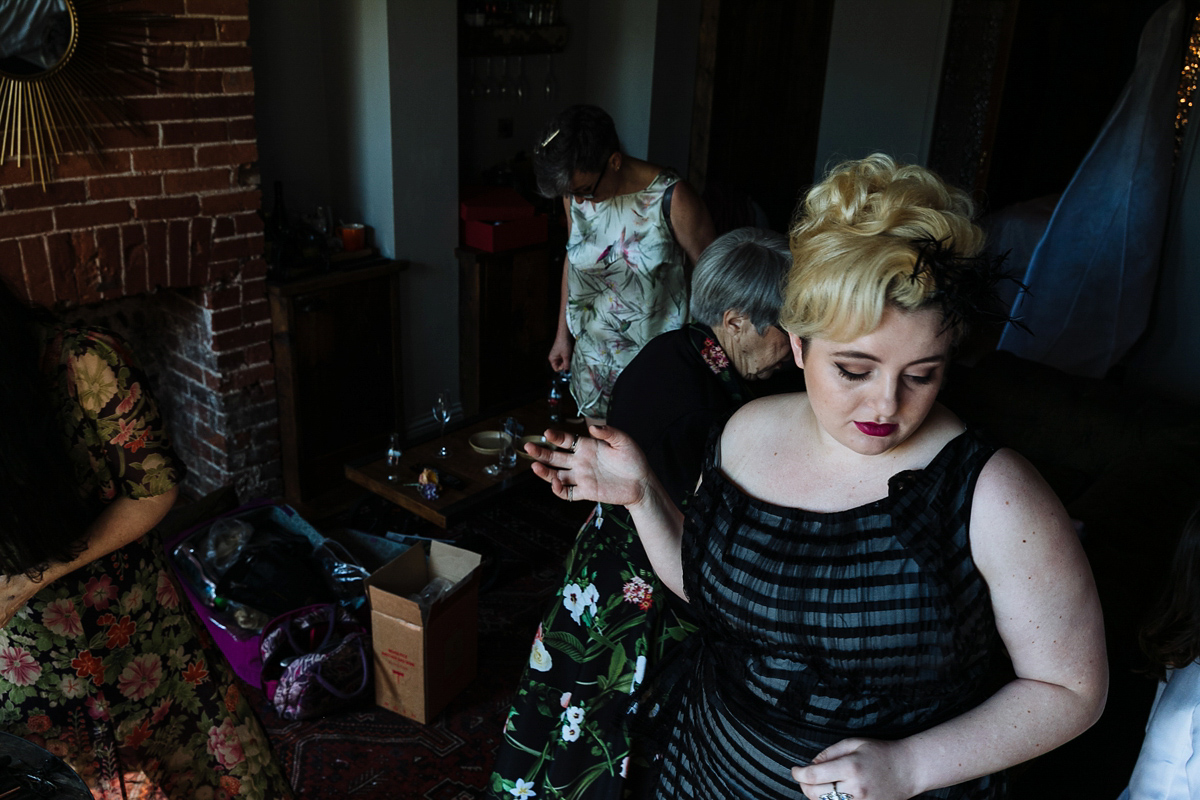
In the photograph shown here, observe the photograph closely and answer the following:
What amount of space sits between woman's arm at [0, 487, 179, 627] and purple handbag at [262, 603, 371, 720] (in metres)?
1.12

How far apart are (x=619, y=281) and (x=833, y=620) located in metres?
1.83

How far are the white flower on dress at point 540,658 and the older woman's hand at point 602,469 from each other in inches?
23.6

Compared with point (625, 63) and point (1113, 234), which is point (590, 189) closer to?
point (1113, 234)

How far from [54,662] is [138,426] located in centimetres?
39

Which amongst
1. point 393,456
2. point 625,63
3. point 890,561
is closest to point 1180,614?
point 890,561

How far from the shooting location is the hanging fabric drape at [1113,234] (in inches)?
135

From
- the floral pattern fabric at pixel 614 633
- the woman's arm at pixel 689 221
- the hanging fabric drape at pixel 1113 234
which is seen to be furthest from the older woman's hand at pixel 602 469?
the hanging fabric drape at pixel 1113 234

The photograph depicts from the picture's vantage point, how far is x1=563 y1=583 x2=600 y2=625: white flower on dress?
5.76 ft

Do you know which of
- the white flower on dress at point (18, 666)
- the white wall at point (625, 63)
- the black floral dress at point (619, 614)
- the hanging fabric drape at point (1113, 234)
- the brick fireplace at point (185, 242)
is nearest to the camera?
the white flower on dress at point (18, 666)

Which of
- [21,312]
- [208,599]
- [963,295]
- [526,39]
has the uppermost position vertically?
[526,39]

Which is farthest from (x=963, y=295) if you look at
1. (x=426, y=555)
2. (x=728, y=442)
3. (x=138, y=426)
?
(x=426, y=555)

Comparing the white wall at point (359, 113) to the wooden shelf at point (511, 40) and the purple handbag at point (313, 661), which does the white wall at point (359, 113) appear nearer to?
the wooden shelf at point (511, 40)

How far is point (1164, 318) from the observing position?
3652 mm

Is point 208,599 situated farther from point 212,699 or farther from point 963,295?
point 963,295
